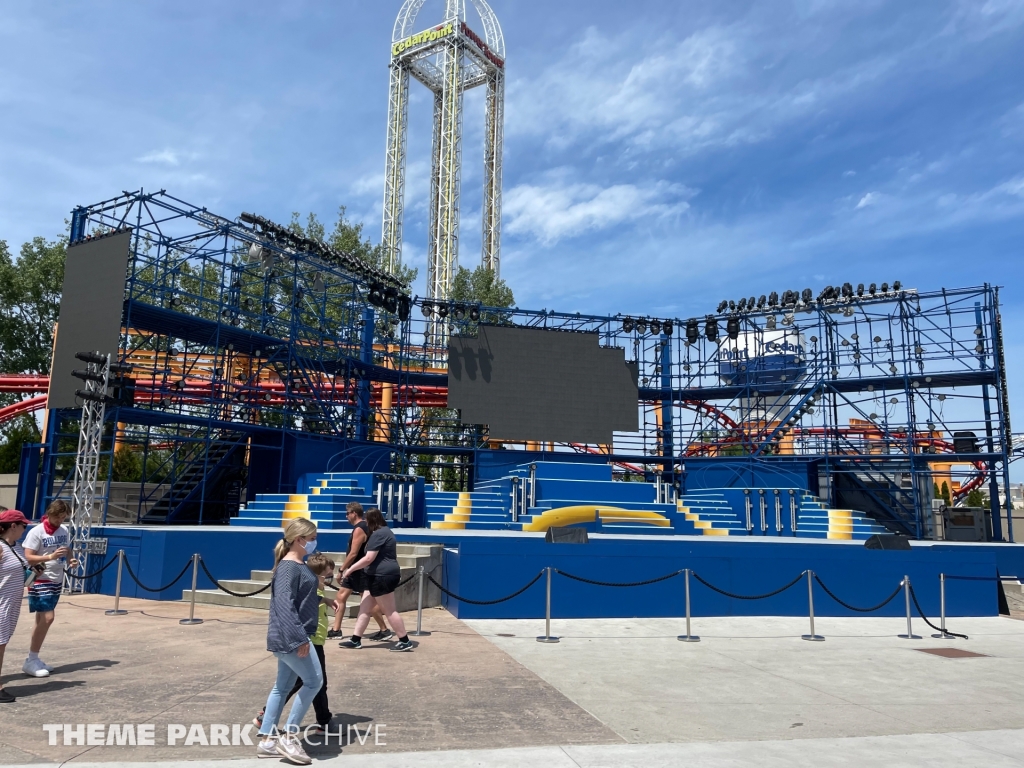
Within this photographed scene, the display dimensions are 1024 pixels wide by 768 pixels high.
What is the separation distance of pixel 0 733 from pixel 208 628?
18.5 ft

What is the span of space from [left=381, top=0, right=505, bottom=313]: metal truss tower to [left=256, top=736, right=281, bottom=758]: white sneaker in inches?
2108

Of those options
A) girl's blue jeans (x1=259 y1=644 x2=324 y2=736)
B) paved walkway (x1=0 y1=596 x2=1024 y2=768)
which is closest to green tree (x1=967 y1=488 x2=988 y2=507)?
paved walkway (x1=0 y1=596 x2=1024 y2=768)

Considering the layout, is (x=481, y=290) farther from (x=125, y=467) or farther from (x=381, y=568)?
(x=381, y=568)

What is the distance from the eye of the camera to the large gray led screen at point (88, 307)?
20.2 m

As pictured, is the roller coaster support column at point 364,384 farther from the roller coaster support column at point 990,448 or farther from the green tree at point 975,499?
the green tree at point 975,499

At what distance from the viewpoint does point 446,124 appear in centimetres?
6238

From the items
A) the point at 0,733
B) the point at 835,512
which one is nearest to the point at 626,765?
the point at 0,733

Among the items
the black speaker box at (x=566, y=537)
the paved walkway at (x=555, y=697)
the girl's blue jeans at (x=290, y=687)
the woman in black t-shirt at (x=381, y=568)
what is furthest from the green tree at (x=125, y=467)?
the girl's blue jeans at (x=290, y=687)

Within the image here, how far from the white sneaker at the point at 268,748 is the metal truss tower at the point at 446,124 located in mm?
53551

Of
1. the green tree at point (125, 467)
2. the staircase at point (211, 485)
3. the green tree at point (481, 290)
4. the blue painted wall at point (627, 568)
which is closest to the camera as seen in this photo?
the blue painted wall at point (627, 568)

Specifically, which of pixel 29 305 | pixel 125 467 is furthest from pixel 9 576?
pixel 29 305

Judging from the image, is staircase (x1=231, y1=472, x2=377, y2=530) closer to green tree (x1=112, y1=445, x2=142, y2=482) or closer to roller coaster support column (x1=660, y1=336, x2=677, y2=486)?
green tree (x1=112, y1=445, x2=142, y2=482)

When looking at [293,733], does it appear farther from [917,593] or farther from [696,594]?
[917,593]

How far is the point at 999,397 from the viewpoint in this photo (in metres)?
28.4
